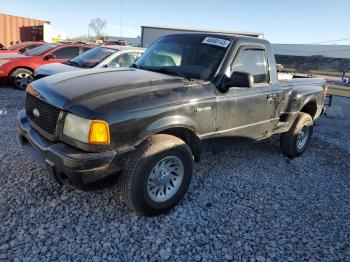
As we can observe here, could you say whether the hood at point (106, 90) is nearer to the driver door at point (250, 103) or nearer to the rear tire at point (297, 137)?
the driver door at point (250, 103)

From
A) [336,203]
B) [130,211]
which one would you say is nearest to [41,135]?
[130,211]

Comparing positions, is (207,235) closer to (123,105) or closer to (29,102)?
(123,105)

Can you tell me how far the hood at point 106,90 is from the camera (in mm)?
2703

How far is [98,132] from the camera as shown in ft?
8.56

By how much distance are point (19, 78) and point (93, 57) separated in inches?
111

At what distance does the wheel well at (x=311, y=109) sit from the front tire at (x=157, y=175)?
329 cm

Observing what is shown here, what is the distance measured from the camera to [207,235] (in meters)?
2.99

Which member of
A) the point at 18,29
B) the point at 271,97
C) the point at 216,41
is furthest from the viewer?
the point at 18,29

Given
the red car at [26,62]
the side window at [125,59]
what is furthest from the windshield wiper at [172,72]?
the red car at [26,62]

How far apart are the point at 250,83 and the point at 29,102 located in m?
2.46

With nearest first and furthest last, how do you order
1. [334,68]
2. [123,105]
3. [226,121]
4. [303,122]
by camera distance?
[123,105] → [226,121] → [303,122] → [334,68]

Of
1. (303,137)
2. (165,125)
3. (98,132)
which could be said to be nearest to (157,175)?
(165,125)

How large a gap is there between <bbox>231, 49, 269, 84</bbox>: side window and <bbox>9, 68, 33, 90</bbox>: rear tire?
7.53 meters

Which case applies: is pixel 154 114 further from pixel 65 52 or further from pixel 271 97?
pixel 65 52
